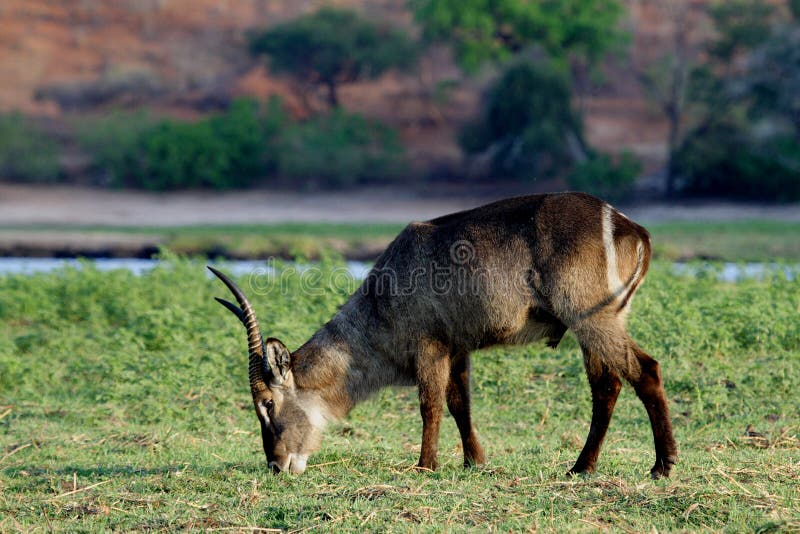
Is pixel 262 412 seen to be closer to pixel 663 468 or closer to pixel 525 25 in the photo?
pixel 663 468

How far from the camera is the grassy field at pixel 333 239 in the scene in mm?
14773

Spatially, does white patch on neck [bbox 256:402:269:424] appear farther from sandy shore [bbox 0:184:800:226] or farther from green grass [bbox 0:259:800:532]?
sandy shore [bbox 0:184:800:226]

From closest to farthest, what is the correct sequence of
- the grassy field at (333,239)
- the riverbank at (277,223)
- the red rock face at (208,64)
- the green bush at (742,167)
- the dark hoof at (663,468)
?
the dark hoof at (663,468)
the grassy field at (333,239)
the riverbank at (277,223)
the green bush at (742,167)
the red rock face at (208,64)

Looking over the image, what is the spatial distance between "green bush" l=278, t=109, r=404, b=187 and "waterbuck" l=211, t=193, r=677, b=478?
1560 centimetres

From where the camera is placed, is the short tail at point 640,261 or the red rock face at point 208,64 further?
the red rock face at point 208,64

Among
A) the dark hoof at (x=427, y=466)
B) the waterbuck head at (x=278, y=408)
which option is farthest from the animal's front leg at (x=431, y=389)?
the waterbuck head at (x=278, y=408)

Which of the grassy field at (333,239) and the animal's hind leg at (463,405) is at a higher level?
the animal's hind leg at (463,405)

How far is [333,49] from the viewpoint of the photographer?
23.8 meters

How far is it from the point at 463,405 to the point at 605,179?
14.6 meters

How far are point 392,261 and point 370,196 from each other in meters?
15.3

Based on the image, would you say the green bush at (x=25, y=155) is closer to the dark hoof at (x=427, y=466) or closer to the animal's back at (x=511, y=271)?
the animal's back at (x=511, y=271)

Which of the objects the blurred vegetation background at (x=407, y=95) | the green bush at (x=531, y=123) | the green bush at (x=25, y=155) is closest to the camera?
the blurred vegetation background at (x=407, y=95)

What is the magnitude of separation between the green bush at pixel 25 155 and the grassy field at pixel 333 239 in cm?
299

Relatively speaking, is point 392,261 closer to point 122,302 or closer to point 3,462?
point 3,462
